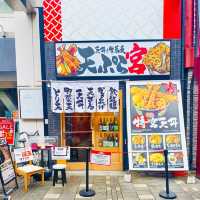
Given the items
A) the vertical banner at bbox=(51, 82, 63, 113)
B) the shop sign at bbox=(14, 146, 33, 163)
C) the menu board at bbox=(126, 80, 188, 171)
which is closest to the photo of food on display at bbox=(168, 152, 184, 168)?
the menu board at bbox=(126, 80, 188, 171)

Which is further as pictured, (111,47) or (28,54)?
(28,54)

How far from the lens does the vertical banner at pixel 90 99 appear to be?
7.80 m

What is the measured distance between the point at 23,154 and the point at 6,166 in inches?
27.6

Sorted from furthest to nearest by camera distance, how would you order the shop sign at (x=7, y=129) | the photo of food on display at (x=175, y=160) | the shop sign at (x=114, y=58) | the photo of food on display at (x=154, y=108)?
the shop sign at (x=7, y=129) → the shop sign at (x=114, y=58) → the photo of food on display at (x=154, y=108) → the photo of food on display at (x=175, y=160)

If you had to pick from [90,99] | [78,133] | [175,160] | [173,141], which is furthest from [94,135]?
[175,160]

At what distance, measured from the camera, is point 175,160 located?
24.9ft

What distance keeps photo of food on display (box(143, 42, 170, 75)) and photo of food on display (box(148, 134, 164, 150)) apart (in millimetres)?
2038

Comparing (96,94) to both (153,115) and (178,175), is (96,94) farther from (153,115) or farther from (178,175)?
(178,175)

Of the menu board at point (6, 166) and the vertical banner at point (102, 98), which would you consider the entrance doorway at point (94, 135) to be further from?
the menu board at point (6, 166)

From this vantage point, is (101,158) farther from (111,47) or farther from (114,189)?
(111,47)

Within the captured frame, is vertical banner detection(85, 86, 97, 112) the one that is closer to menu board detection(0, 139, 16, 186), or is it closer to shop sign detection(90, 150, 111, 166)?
shop sign detection(90, 150, 111, 166)

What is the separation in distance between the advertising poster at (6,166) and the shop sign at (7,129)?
1.88 m

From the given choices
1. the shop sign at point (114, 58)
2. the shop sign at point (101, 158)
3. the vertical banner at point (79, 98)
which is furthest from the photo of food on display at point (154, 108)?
the vertical banner at point (79, 98)

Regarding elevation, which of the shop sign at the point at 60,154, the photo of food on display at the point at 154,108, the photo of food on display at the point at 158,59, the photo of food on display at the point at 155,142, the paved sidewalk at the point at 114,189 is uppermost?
the photo of food on display at the point at 158,59
